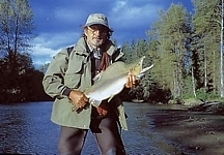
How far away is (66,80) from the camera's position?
4.21 m

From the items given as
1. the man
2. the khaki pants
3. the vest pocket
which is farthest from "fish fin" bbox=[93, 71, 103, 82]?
the khaki pants

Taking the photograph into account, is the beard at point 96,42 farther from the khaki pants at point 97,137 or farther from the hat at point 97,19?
the khaki pants at point 97,137

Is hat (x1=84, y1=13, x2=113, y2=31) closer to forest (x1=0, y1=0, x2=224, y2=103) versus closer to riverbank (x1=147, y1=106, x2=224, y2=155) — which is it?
riverbank (x1=147, y1=106, x2=224, y2=155)

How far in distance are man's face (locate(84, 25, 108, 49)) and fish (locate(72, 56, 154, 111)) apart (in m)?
0.37

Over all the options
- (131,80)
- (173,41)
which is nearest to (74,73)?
(131,80)

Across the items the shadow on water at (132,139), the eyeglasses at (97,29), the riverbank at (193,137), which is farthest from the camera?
the riverbank at (193,137)

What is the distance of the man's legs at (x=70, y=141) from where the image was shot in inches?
163

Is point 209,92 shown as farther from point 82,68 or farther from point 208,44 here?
point 82,68

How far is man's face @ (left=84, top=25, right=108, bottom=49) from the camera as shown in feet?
13.8

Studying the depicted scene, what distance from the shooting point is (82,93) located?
4.01 m

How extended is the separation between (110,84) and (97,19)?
0.73 meters

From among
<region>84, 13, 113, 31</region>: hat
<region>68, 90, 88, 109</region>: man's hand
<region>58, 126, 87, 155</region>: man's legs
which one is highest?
<region>84, 13, 113, 31</region>: hat

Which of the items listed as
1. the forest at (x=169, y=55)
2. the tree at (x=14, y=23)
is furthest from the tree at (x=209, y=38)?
the tree at (x=14, y=23)

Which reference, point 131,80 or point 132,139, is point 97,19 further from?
point 132,139
